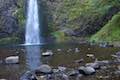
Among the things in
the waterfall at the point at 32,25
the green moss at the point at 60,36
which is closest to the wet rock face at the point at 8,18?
the waterfall at the point at 32,25

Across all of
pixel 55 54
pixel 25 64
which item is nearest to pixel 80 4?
pixel 55 54

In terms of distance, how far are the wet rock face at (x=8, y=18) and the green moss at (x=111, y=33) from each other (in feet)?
50.3

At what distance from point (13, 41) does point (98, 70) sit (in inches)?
1343

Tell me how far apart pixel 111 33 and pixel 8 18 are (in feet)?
66.7

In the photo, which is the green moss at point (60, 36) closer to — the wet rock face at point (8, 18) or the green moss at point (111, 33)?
the green moss at point (111, 33)

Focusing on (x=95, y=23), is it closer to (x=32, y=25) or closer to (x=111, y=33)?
(x=111, y=33)

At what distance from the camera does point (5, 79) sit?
2598cm

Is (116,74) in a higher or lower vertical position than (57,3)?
lower

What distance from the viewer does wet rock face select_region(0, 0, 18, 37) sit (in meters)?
62.2

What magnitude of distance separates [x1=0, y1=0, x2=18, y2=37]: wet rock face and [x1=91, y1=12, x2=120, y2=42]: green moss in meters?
15.3

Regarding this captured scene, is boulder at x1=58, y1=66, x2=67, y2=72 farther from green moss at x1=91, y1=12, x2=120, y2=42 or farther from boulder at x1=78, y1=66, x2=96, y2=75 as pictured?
green moss at x1=91, y1=12, x2=120, y2=42

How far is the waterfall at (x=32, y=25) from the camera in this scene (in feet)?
202

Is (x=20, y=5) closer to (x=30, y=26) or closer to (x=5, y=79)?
(x=30, y=26)

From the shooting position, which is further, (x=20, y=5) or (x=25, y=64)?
(x=20, y=5)
